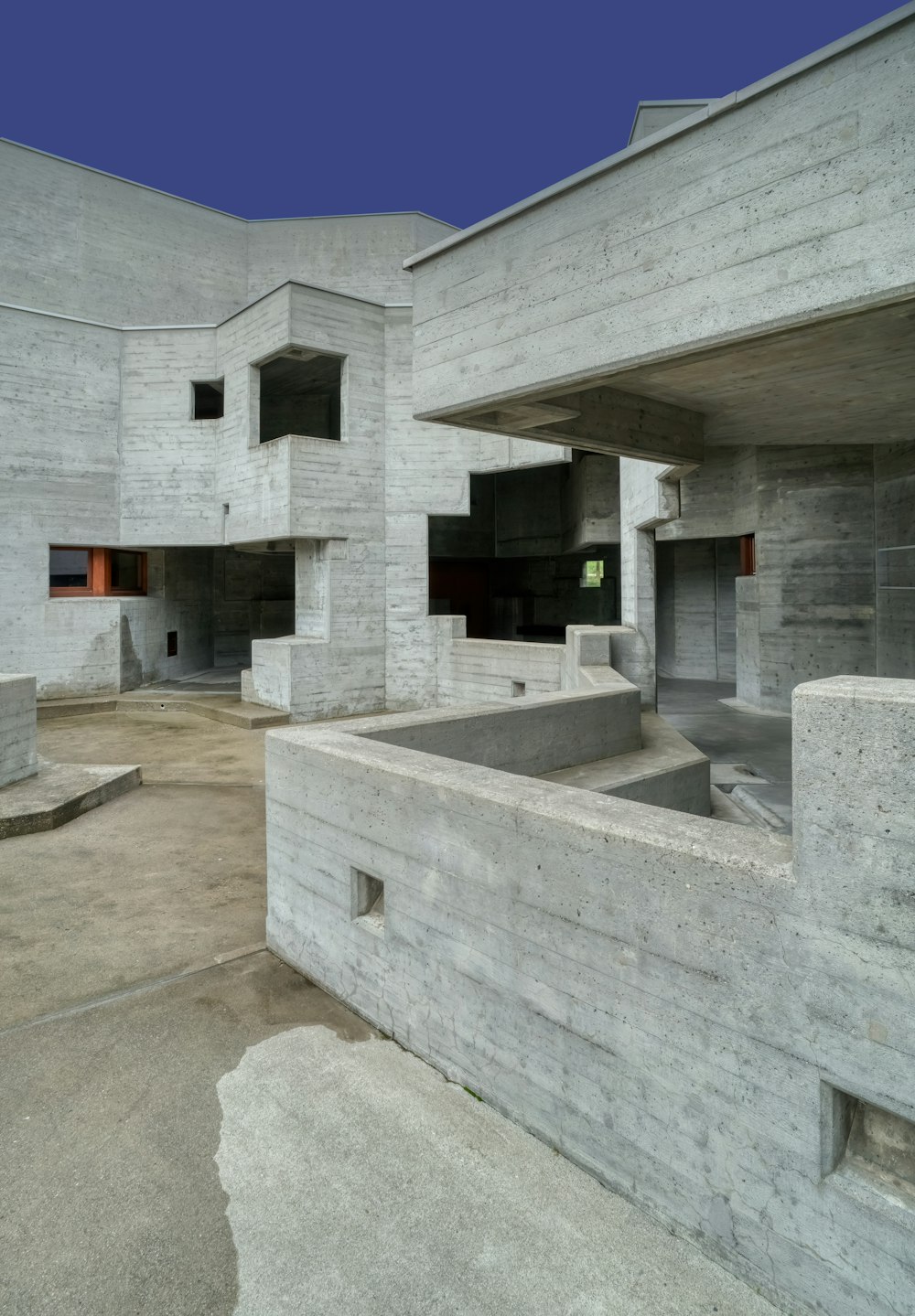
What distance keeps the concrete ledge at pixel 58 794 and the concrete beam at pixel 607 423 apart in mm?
5573

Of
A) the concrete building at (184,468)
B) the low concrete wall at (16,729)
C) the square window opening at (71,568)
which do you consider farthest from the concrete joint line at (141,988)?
the square window opening at (71,568)

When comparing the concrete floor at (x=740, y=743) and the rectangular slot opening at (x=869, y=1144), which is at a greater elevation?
the rectangular slot opening at (x=869, y=1144)

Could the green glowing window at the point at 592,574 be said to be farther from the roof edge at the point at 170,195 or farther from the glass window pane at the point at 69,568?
the glass window pane at the point at 69,568

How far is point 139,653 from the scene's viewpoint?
17.0 metres

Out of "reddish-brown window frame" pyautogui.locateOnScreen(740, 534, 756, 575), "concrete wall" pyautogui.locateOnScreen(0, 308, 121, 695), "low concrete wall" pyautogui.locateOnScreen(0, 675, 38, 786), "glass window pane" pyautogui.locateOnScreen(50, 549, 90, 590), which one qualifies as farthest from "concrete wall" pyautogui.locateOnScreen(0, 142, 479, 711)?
"low concrete wall" pyautogui.locateOnScreen(0, 675, 38, 786)

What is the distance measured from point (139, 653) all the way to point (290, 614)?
18.9ft

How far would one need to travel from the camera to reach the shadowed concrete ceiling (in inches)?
172

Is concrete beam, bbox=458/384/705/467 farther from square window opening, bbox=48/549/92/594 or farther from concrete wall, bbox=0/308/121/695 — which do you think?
square window opening, bbox=48/549/92/594

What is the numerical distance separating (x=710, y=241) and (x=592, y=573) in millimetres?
19779

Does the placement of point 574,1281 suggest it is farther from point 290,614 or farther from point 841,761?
point 290,614

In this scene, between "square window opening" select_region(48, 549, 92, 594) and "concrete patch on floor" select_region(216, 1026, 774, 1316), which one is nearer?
"concrete patch on floor" select_region(216, 1026, 774, 1316)

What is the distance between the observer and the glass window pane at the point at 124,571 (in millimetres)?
16797

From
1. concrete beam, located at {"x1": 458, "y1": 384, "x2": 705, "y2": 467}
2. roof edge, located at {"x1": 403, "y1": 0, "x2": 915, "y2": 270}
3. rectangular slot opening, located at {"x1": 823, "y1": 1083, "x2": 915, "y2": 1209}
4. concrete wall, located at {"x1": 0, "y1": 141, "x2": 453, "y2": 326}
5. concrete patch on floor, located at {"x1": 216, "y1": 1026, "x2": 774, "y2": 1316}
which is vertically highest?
concrete wall, located at {"x1": 0, "y1": 141, "x2": 453, "y2": 326}

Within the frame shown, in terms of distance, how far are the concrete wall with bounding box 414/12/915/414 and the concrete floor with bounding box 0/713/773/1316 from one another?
419 centimetres
